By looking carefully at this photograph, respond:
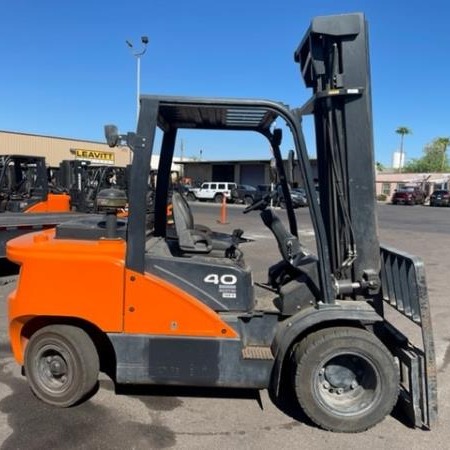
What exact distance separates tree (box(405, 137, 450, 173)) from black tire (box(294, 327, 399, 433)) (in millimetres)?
106543

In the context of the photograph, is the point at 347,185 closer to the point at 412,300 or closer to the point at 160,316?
the point at 412,300

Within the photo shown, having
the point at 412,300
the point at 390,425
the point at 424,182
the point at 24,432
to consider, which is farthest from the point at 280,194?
the point at 424,182

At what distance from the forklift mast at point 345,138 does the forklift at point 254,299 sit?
0.03 feet

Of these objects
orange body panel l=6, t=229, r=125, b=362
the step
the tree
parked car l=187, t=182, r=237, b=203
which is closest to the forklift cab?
orange body panel l=6, t=229, r=125, b=362

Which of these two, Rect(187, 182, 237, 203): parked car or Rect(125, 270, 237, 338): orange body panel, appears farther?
Rect(187, 182, 237, 203): parked car

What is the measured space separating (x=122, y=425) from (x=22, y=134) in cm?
4773

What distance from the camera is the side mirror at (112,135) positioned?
3.72m

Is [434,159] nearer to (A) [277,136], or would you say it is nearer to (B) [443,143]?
(B) [443,143]

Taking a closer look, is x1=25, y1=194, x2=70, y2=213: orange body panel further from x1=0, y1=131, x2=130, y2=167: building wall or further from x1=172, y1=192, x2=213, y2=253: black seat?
x1=0, y1=131, x2=130, y2=167: building wall

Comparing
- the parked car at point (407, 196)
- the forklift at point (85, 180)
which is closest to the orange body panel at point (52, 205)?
the forklift at point (85, 180)

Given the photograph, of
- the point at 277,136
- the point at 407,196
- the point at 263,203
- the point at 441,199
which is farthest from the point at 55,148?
the point at 263,203

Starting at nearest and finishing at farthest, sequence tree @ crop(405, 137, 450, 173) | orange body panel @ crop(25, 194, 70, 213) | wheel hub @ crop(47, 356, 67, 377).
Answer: wheel hub @ crop(47, 356, 67, 377) → orange body panel @ crop(25, 194, 70, 213) → tree @ crop(405, 137, 450, 173)

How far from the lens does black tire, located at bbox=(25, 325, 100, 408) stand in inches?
163

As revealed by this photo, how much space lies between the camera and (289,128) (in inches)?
152
